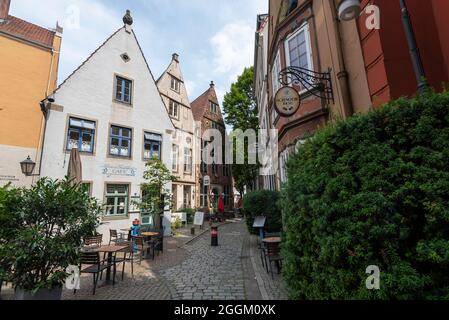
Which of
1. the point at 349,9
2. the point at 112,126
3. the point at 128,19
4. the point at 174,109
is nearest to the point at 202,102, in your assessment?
the point at 174,109

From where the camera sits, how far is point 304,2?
25.5 ft

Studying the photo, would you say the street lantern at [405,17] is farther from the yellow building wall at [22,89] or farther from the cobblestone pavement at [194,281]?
the yellow building wall at [22,89]

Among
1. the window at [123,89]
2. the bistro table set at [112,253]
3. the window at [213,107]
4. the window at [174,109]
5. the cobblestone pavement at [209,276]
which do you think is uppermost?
the window at [213,107]

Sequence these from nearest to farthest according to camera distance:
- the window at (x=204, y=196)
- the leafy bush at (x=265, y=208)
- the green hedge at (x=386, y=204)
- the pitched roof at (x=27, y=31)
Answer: the green hedge at (x=386, y=204) → the leafy bush at (x=265, y=208) → the pitched roof at (x=27, y=31) → the window at (x=204, y=196)

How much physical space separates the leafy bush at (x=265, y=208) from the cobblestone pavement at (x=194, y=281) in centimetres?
167

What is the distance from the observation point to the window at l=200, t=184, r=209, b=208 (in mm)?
23708

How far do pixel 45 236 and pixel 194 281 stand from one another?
3618mm

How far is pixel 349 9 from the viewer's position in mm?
4301

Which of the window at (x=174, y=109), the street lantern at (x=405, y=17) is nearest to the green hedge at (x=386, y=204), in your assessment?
the street lantern at (x=405, y=17)

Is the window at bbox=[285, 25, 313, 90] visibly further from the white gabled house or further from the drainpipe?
the white gabled house

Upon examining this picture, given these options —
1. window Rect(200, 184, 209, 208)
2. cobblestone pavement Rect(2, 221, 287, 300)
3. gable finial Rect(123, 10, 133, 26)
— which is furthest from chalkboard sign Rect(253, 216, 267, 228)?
gable finial Rect(123, 10, 133, 26)

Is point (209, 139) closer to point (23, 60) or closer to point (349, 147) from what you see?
point (23, 60)

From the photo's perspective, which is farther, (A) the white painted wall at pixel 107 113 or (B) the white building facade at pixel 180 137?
(B) the white building facade at pixel 180 137

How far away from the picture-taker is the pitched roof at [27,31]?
12781mm
